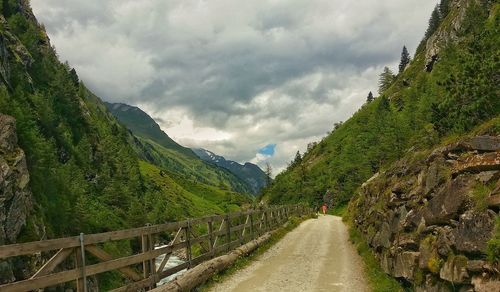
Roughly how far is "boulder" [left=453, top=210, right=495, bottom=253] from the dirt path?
6.35 meters

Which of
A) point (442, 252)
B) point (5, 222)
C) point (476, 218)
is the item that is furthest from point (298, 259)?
point (5, 222)

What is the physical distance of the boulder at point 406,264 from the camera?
1250 cm

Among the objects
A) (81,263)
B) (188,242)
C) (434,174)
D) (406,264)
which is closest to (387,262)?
(406,264)

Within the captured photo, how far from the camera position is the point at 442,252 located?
10219 millimetres

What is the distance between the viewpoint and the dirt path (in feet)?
50.0

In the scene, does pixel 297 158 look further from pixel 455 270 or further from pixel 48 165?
pixel 455 270

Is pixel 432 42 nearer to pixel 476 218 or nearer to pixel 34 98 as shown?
pixel 34 98

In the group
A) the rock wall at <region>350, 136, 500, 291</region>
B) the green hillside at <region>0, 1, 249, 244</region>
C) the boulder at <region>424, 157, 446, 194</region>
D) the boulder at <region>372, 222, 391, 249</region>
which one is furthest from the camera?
the green hillside at <region>0, 1, 249, 244</region>

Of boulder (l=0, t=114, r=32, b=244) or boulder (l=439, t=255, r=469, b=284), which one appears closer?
boulder (l=439, t=255, r=469, b=284)

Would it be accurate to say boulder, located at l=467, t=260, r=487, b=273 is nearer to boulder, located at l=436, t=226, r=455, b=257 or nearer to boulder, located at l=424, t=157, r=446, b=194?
boulder, located at l=436, t=226, r=455, b=257

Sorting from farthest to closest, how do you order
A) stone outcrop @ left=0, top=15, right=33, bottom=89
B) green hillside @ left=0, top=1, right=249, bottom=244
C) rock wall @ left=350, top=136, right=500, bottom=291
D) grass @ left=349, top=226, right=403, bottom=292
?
stone outcrop @ left=0, top=15, right=33, bottom=89, green hillside @ left=0, top=1, right=249, bottom=244, grass @ left=349, top=226, right=403, bottom=292, rock wall @ left=350, top=136, right=500, bottom=291

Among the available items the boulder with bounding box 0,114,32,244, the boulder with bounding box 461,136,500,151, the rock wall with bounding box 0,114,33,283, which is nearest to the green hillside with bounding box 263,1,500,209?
the boulder with bounding box 461,136,500,151

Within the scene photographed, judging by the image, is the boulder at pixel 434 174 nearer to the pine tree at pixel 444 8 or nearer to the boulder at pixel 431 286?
the boulder at pixel 431 286

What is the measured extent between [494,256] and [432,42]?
14221cm
